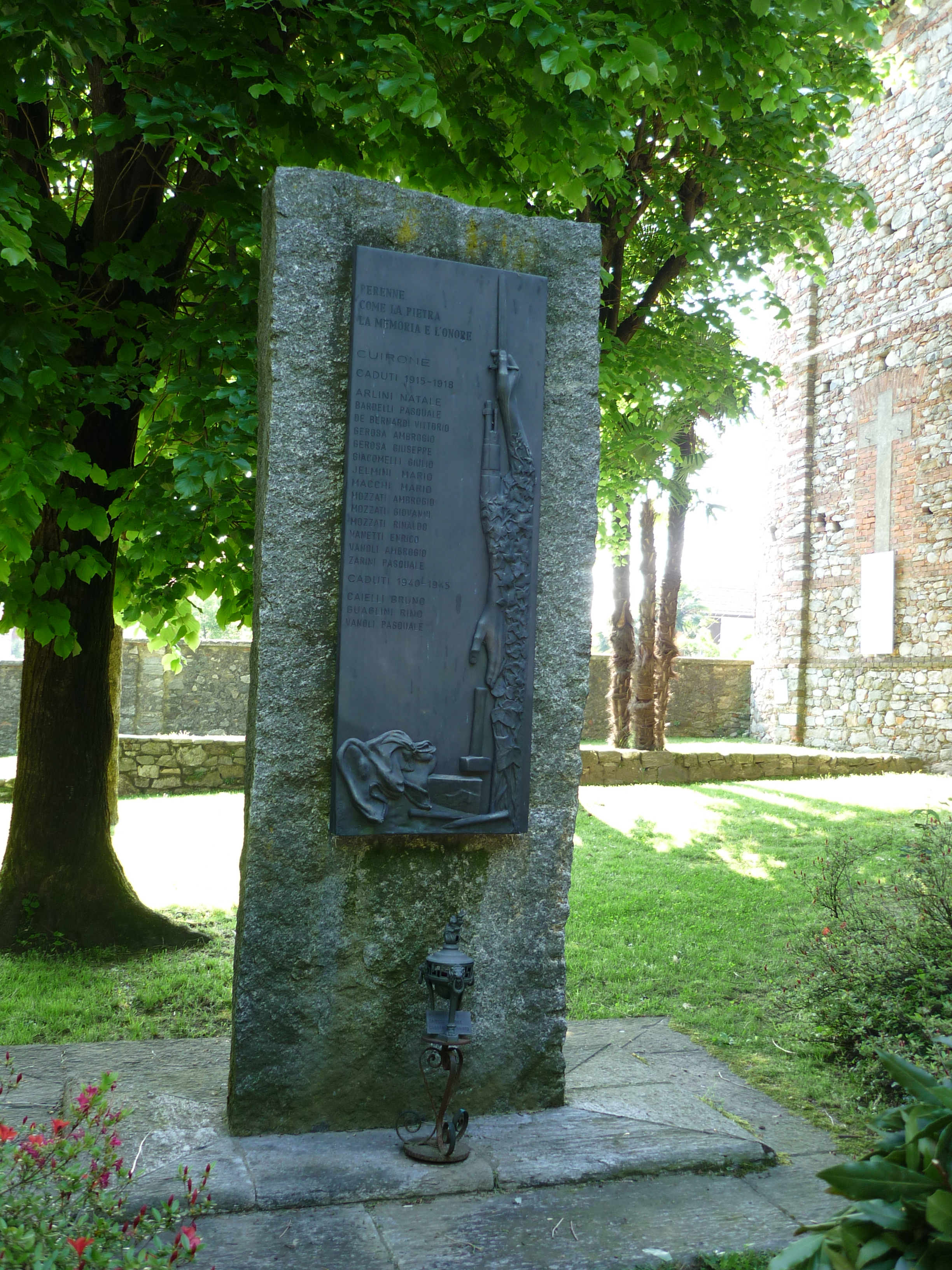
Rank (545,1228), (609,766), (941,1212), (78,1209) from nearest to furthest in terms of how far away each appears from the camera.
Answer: (941,1212) < (78,1209) < (545,1228) < (609,766)

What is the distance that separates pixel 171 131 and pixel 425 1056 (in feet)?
13.2

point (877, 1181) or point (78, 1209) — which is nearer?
point (877, 1181)

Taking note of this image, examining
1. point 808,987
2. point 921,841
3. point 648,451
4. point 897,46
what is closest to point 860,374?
point 897,46

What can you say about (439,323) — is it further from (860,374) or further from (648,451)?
(860,374)

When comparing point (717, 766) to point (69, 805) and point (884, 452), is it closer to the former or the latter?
point (884, 452)

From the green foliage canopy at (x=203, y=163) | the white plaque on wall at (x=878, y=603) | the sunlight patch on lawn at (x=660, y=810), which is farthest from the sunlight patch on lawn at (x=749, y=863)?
the white plaque on wall at (x=878, y=603)

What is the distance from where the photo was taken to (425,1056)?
3.06 m

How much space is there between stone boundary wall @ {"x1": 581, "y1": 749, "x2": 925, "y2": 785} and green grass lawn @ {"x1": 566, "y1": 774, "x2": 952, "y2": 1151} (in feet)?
2.09

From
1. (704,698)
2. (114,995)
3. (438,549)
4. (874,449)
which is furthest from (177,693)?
(438,549)

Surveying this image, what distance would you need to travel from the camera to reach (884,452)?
1458 cm

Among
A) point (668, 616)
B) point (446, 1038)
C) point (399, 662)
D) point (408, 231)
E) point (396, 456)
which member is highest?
point (408, 231)

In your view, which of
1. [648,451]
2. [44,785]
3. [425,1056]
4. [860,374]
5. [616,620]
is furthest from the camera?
[860,374]

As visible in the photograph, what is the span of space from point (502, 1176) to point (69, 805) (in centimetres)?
360

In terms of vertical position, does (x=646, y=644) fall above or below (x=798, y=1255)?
above
